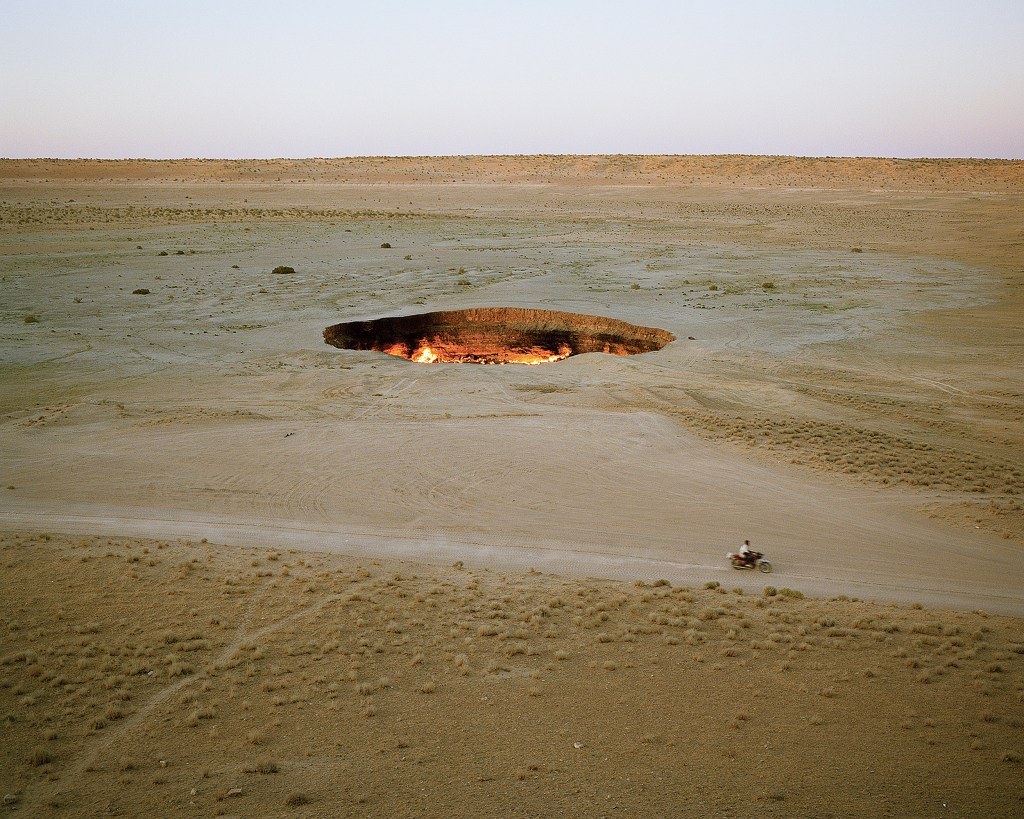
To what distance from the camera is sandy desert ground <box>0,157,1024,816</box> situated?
6.94 metres

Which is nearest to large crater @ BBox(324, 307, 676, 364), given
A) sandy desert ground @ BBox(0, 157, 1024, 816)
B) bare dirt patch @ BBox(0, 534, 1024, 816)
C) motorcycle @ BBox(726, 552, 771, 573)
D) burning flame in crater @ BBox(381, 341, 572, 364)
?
burning flame in crater @ BBox(381, 341, 572, 364)

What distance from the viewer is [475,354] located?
92.6 feet

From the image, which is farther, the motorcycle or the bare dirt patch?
the motorcycle

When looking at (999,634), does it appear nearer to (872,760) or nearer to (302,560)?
(872,760)

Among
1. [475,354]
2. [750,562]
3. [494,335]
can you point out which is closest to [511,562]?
[750,562]

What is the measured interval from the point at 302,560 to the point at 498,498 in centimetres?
396

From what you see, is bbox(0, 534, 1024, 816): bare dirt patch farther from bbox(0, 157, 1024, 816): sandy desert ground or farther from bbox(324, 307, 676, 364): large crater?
bbox(324, 307, 676, 364): large crater

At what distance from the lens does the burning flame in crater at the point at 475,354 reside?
2795cm

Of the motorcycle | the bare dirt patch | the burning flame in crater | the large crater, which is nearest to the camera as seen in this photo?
the bare dirt patch

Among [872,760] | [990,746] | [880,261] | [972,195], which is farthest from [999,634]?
[972,195]

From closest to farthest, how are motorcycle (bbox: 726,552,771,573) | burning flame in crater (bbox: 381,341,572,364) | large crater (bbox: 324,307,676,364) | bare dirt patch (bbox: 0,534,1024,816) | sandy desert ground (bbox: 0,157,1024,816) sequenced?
bare dirt patch (bbox: 0,534,1024,816), sandy desert ground (bbox: 0,157,1024,816), motorcycle (bbox: 726,552,771,573), large crater (bbox: 324,307,676,364), burning flame in crater (bbox: 381,341,572,364)

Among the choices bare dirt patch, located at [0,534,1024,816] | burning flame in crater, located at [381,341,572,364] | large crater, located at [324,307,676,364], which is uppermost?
large crater, located at [324,307,676,364]

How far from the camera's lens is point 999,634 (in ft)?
30.9

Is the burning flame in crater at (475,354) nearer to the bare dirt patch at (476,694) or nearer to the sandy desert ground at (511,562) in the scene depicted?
the sandy desert ground at (511,562)
